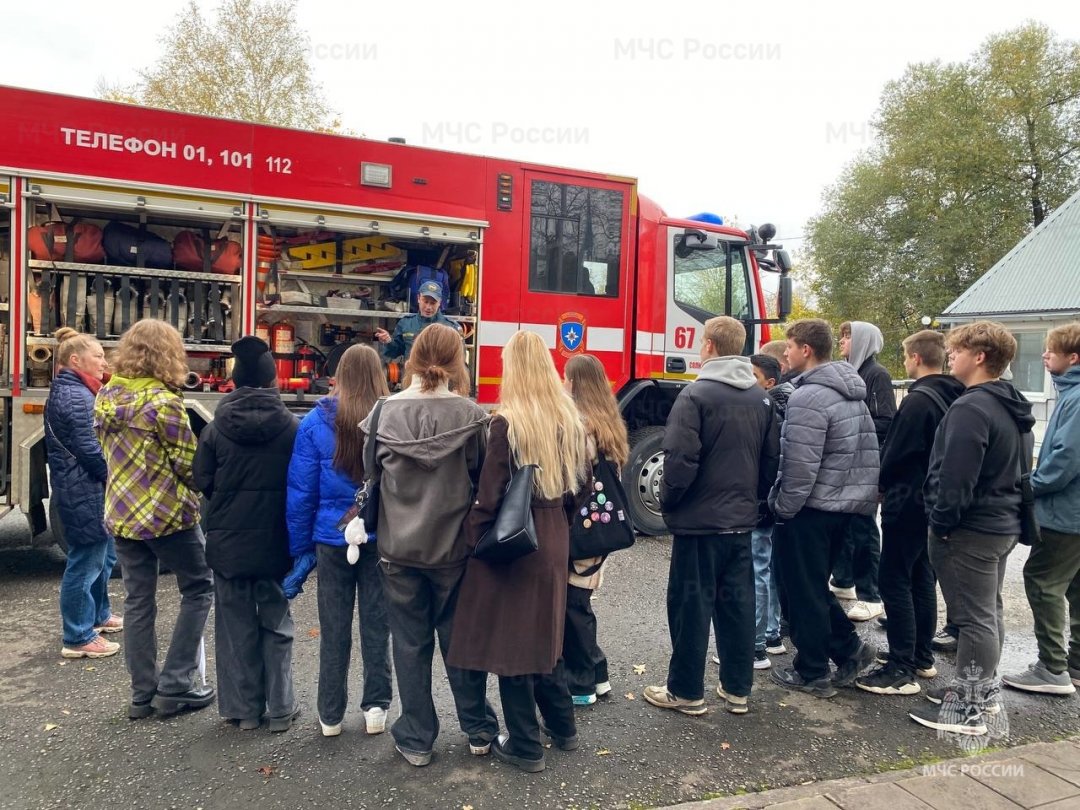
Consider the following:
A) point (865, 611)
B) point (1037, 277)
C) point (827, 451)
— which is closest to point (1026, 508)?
point (827, 451)

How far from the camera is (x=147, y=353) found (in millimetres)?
3531

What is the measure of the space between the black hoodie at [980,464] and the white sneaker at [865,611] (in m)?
1.71

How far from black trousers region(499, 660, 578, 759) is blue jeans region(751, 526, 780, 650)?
1597 mm

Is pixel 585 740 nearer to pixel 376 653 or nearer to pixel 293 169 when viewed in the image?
pixel 376 653

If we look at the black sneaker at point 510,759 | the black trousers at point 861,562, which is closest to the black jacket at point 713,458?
the black sneaker at point 510,759

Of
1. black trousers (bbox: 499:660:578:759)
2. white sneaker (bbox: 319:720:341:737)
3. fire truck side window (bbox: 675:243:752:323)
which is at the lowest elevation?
white sneaker (bbox: 319:720:341:737)

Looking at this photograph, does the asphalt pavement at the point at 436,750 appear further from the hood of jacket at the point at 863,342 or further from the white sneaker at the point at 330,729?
the hood of jacket at the point at 863,342

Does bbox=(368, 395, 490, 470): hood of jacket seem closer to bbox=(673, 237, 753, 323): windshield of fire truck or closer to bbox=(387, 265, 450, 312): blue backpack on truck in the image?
bbox=(387, 265, 450, 312): blue backpack on truck

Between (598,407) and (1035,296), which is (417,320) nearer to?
(598,407)

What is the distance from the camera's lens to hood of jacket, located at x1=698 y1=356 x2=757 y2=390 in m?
3.70

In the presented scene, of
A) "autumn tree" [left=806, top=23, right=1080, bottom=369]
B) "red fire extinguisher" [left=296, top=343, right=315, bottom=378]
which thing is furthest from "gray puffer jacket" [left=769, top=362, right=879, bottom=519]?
"autumn tree" [left=806, top=23, right=1080, bottom=369]

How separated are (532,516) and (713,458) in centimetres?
104

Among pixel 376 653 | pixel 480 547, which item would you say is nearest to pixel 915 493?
pixel 480 547

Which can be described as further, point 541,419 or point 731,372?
point 731,372
